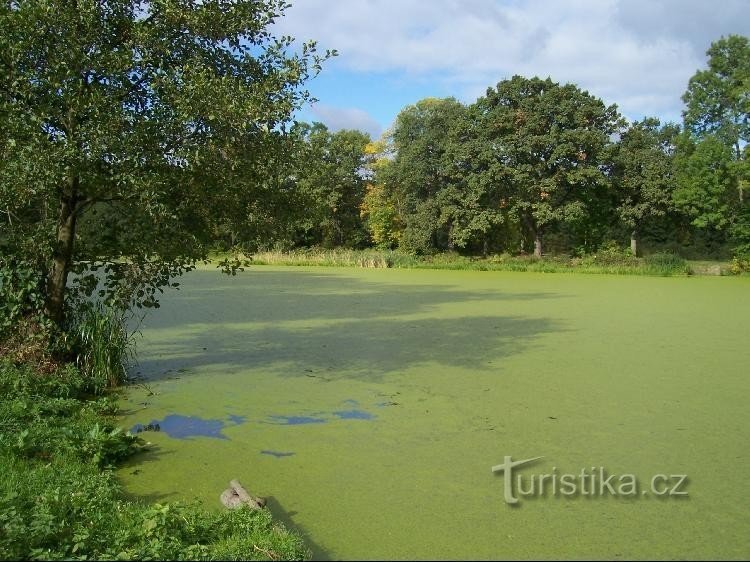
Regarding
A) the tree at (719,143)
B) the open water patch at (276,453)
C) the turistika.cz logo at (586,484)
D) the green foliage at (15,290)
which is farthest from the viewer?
the tree at (719,143)

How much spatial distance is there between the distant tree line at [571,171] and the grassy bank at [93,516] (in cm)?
2341

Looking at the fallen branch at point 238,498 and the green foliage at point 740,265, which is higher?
the green foliage at point 740,265

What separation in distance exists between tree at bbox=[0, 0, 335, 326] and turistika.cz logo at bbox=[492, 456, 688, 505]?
2896 millimetres

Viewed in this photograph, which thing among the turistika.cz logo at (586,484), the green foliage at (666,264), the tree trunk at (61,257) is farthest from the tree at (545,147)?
the turistika.cz logo at (586,484)

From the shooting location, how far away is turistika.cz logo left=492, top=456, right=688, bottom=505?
10.6ft

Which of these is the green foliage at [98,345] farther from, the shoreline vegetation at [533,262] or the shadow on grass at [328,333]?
the shoreline vegetation at [533,262]

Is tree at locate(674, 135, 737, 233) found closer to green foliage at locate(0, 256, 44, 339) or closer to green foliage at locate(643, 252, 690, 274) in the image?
green foliage at locate(643, 252, 690, 274)

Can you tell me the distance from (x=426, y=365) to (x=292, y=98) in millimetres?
2943

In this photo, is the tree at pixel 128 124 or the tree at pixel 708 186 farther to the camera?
the tree at pixel 708 186

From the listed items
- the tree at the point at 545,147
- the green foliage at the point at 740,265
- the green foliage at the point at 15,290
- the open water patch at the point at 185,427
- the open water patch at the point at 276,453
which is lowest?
the open water patch at the point at 276,453

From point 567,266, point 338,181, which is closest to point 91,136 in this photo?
point 567,266

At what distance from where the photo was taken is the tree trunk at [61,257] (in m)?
5.15

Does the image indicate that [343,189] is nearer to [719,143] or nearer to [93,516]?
[719,143]

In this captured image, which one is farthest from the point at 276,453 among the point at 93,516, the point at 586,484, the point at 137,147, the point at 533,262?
the point at 533,262
